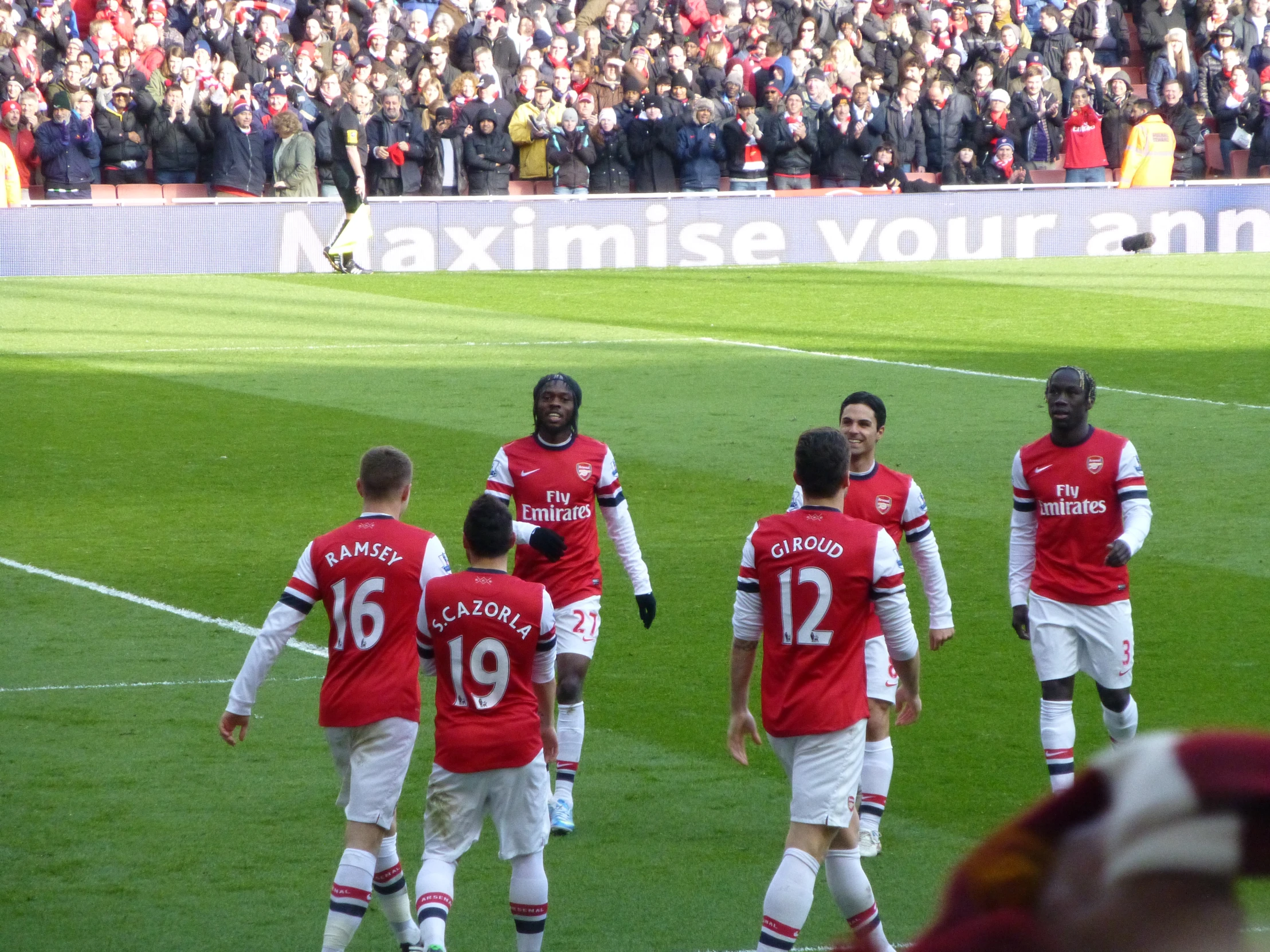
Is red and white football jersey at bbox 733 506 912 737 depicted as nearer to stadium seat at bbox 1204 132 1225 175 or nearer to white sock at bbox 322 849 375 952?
white sock at bbox 322 849 375 952

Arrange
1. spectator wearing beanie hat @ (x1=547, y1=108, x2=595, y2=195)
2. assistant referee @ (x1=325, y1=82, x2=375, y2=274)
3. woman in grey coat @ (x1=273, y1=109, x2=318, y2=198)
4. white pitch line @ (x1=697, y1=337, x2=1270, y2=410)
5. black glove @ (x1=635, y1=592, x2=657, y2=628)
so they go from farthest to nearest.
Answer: spectator wearing beanie hat @ (x1=547, y1=108, x2=595, y2=195), woman in grey coat @ (x1=273, y1=109, x2=318, y2=198), assistant referee @ (x1=325, y1=82, x2=375, y2=274), white pitch line @ (x1=697, y1=337, x2=1270, y2=410), black glove @ (x1=635, y1=592, x2=657, y2=628)

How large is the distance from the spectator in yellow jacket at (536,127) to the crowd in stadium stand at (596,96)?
40mm

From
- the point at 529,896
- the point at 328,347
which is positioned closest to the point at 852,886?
the point at 529,896

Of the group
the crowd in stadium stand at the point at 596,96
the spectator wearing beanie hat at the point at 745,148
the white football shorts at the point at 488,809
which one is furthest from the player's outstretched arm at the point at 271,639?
the spectator wearing beanie hat at the point at 745,148

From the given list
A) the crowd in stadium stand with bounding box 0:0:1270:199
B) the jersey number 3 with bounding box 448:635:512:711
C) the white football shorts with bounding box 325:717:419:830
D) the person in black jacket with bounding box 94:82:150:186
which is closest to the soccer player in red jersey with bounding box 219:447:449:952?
the white football shorts with bounding box 325:717:419:830

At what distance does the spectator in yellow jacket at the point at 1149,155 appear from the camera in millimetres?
28781

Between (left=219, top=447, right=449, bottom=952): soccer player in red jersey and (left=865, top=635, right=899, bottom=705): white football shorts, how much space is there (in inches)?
69.5

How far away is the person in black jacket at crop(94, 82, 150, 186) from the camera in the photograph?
1005 inches

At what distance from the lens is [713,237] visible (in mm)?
26250

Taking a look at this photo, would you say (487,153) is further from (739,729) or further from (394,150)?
(739,729)

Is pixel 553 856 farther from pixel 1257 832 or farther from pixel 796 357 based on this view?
pixel 796 357

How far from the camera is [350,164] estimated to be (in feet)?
80.4

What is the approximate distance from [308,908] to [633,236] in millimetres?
20579

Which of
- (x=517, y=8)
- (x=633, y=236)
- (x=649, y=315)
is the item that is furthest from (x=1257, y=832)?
(x=517, y=8)
